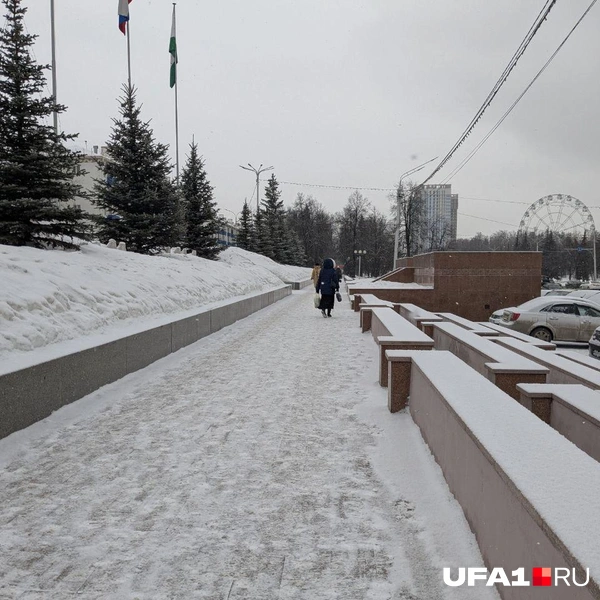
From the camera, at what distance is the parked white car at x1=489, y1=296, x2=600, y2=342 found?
15172 mm

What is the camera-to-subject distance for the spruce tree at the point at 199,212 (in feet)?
109

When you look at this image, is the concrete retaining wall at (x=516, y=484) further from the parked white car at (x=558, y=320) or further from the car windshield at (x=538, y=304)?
the car windshield at (x=538, y=304)

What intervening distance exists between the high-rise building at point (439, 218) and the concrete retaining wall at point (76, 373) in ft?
161

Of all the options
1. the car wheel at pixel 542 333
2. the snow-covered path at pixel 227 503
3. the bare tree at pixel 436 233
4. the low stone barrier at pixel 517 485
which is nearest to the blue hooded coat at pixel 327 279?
the car wheel at pixel 542 333

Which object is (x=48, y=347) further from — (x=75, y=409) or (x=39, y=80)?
(x=39, y=80)

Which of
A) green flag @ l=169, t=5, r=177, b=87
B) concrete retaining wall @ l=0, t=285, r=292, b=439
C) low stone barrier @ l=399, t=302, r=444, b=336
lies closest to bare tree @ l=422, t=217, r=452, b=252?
green flag @ l=169, t=5, r=177, b=87

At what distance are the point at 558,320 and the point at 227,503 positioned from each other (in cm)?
1404

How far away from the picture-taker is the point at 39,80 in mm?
12953

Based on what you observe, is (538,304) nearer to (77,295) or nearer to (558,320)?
(558,320)

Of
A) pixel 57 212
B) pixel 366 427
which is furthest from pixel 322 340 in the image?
pixel 57 212

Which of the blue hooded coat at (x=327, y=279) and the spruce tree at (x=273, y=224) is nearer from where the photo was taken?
the blue hooded coat at (x=327, y=279)

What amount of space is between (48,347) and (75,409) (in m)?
0.84

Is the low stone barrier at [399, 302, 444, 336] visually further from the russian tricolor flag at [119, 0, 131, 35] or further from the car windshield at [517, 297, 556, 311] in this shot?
the russian tricolor flag at [119, 0, 131, 35]

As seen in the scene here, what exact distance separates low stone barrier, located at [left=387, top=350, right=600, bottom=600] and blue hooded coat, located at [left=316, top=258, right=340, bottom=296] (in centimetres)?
1162
